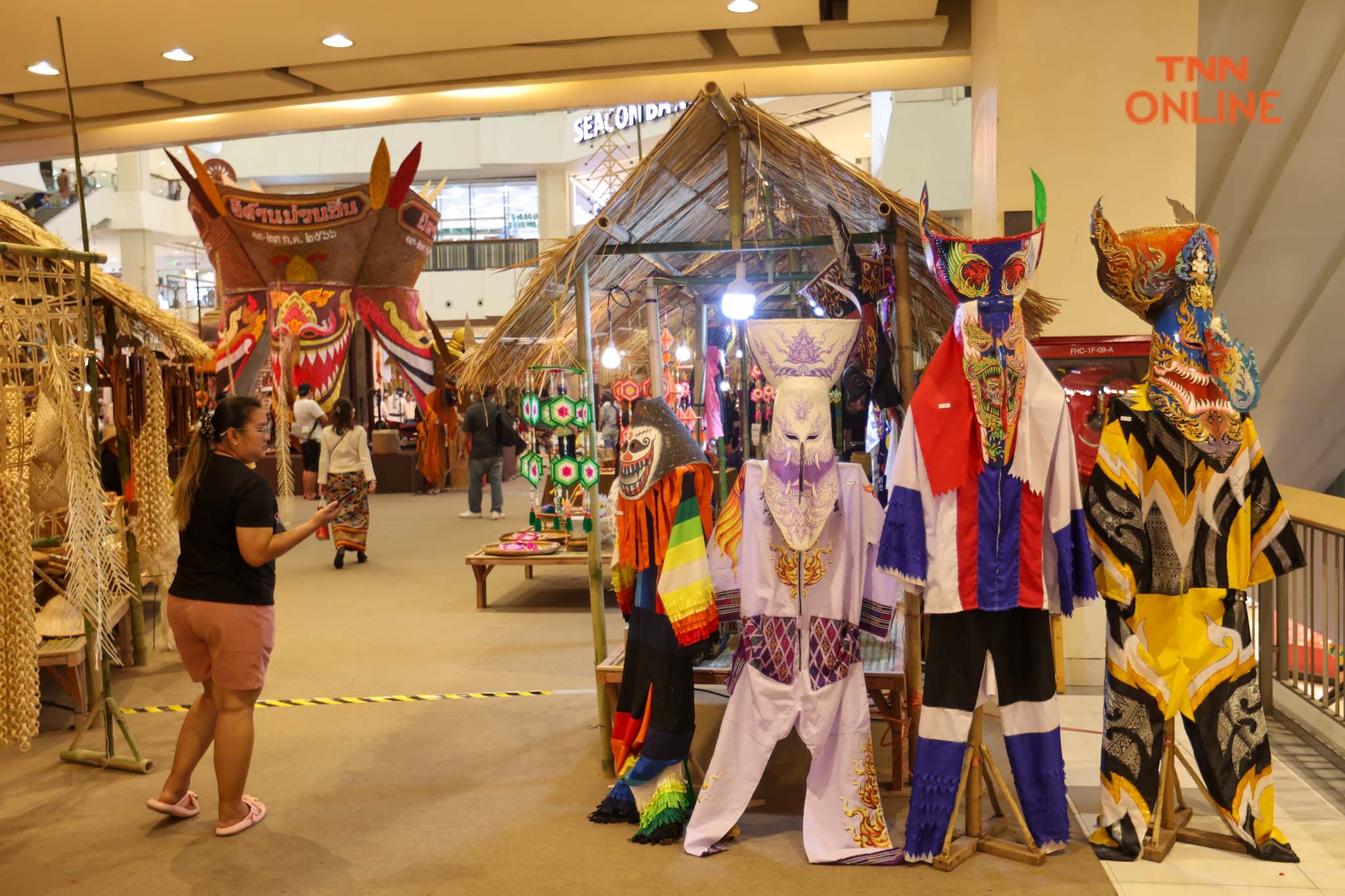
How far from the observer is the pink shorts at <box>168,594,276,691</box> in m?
3.82

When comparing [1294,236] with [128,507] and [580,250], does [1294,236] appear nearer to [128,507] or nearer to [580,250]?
[580,250]

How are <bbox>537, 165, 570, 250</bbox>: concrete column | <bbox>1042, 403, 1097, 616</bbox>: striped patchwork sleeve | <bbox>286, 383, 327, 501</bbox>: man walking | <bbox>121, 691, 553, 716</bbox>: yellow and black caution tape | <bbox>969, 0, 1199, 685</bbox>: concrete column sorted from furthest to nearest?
<bbox>537, 165, 570, 250</bbox>: concrete column, <bbox>286, 383, 327, 501</bbox>: man walking, <bbox>121, 691, 553, 716</bbox>: yellow and black caution tape, <bbox>969, 0, 1199, 685</bbox>: concrete column, <bbox>1042, 403, 1097, 616</bbox>: striped patchwork sleeve

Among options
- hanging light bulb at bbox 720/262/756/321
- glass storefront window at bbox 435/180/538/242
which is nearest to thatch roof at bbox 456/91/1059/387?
hanging light bulb at bbox 720/262/756/321

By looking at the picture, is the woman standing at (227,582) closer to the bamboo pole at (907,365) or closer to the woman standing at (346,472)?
the bamboo pole at (907,365)

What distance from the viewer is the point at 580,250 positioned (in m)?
4.26

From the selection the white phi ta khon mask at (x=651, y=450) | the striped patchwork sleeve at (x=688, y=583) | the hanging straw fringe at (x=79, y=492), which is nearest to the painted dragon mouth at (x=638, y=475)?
the white phi ta khon mask at (x=651, y=450)

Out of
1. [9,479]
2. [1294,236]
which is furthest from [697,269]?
[1294,236]

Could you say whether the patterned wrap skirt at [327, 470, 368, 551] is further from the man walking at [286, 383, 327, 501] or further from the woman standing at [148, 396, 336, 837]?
the woman standing at [148, 396, 336, 837]

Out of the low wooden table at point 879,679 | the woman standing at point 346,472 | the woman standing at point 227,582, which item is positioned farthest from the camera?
the woman standing at point 346,472

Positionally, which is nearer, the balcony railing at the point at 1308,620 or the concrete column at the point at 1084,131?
the balcony railing at the point at 1308,620

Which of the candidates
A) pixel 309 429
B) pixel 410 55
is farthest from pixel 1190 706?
pixel 309 429

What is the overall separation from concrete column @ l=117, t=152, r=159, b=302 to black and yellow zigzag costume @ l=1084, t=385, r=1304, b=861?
2041 centimetres

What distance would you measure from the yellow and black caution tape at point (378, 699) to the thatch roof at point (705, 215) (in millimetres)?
1657

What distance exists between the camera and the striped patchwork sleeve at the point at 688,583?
3797mm
